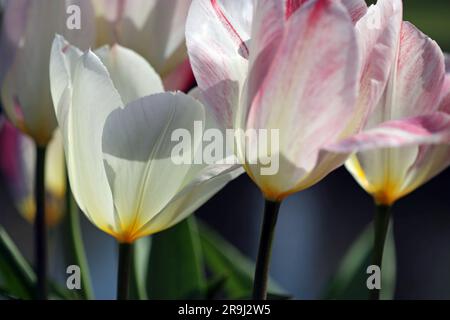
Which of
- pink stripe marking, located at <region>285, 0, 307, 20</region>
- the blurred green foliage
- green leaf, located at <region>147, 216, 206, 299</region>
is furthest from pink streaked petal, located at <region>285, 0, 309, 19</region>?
the blurred green foliage

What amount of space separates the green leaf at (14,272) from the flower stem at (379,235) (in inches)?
4.3

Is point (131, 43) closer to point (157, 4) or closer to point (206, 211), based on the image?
point (157, 4)

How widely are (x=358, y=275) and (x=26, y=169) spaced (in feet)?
0.43

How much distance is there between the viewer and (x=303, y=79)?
0.19 m

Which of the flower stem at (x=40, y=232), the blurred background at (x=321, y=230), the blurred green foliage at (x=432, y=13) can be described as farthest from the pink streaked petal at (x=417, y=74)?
the blurred green foliage at (x=432, y=13)

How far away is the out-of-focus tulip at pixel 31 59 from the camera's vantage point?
0.85ft

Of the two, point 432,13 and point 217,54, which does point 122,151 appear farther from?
point 432,13

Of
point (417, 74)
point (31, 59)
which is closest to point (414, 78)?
point (417, 74)

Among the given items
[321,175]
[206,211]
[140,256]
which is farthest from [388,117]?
[206,211]

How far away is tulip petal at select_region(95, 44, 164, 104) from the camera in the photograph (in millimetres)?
238

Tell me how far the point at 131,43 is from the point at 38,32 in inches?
1.1

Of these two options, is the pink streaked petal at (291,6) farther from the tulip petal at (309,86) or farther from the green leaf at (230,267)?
the green leaf at (230,267)

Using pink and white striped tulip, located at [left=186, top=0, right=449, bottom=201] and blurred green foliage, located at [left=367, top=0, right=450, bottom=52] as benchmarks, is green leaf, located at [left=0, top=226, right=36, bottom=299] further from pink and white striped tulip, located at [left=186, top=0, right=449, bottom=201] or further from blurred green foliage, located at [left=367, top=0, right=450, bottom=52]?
blurred green foliage, located at [left=367, top=0, right=450, bottom=52]

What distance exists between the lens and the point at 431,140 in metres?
0.18
